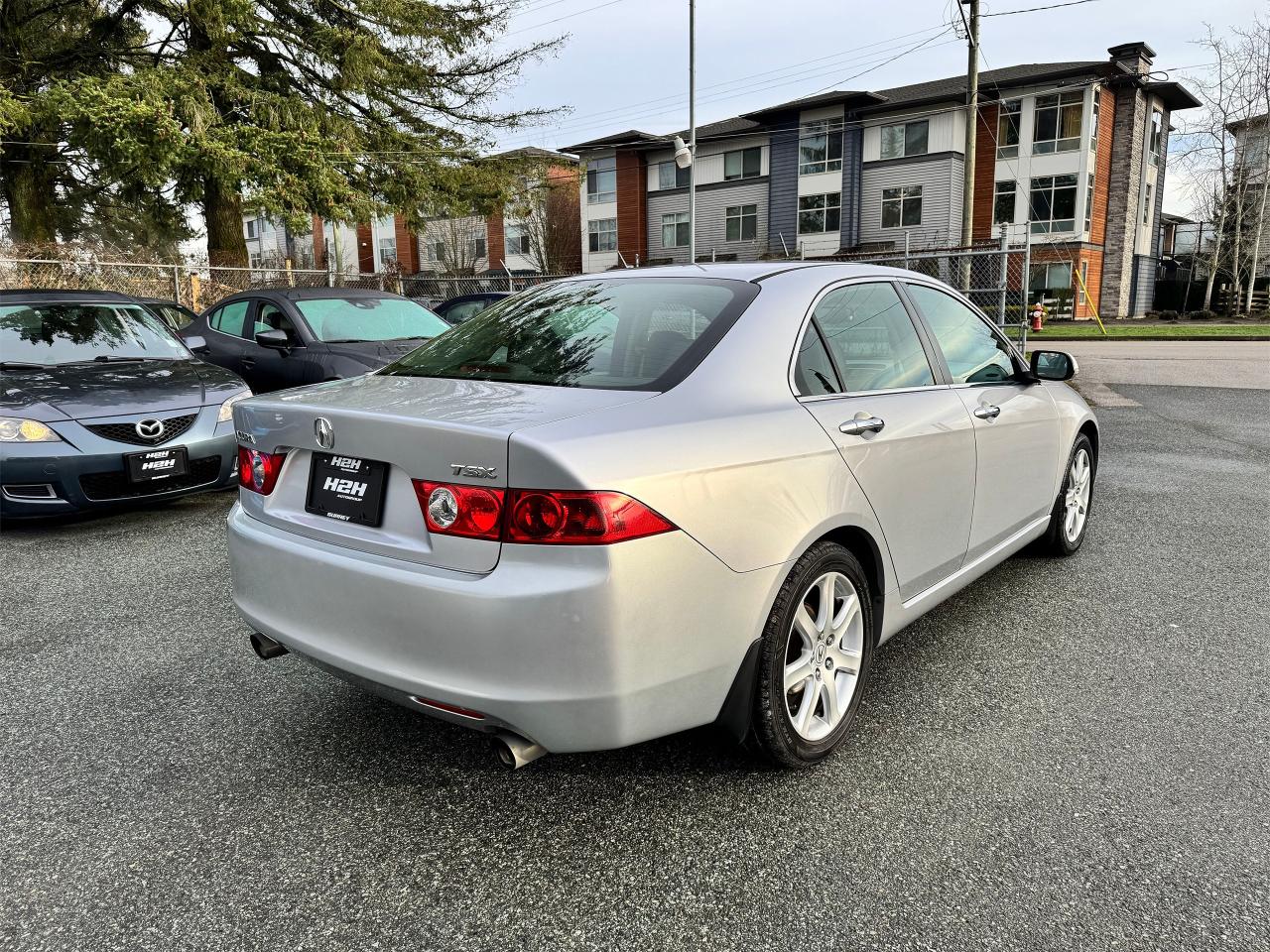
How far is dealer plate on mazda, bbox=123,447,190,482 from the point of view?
5.56 meters

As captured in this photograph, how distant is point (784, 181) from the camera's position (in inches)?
1620

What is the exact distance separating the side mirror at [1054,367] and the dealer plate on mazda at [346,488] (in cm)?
334

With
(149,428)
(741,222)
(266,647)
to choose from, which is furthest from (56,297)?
(741,222)

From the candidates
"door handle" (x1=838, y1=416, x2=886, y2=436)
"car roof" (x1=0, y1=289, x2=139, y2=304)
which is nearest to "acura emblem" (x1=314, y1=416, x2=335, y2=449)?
"door handle" (x1=838, y1=416, x2=886, y2=436)

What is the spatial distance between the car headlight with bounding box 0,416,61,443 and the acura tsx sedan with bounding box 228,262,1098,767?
3.38 m

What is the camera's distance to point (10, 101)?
51.6 feet

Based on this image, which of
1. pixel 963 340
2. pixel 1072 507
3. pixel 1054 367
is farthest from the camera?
pixel 1072 507

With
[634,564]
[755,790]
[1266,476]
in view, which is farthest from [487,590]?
[1266,476]

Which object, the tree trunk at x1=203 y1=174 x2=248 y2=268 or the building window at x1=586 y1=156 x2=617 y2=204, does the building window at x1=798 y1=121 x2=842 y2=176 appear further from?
the tree trunk at x1=203 y1=174 x2=248 y2=268

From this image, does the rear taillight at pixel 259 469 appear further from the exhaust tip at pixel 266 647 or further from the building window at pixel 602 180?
the building window at pixel 602 180

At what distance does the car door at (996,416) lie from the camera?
3.63m

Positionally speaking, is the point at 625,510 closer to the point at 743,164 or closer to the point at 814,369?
the point at 814,369

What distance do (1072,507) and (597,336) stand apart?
3174 millimetres

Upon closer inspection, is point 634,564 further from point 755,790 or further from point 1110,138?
point 1110,138
